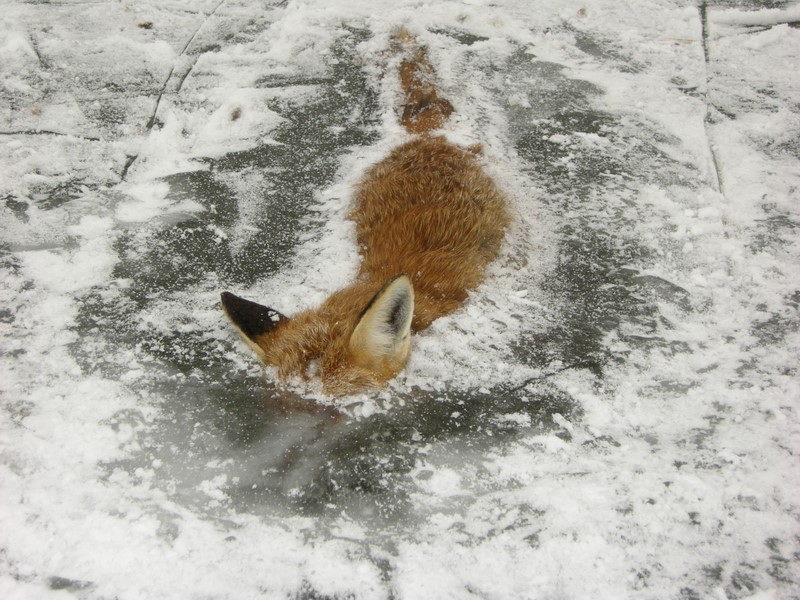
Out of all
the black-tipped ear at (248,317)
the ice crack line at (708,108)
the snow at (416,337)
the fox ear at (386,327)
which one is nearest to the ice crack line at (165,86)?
the snow at (416,337)

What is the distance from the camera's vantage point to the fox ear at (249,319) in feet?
9.09

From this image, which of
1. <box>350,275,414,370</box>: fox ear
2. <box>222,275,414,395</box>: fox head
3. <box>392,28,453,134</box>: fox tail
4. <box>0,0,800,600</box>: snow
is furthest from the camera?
<box>392,28,453,134</box>: fox tail

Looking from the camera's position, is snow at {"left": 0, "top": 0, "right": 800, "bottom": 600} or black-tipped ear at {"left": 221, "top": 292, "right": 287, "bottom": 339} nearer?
snow at {"left": 0, "top": 0, "right": 800, "bottom": 600}

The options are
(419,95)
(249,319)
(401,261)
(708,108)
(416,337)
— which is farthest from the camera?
(419,95)

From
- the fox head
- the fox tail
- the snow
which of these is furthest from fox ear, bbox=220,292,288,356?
Answer: the fox tail

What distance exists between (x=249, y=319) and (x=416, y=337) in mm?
869

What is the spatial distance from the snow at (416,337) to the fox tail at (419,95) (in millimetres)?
150

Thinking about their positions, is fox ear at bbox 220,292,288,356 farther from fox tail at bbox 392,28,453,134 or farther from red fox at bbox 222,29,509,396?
fox tail at bbox 392,28,453,134

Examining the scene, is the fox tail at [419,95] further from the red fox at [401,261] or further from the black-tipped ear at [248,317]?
the black-tipped ear at [248,317]

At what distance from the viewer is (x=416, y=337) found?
119 inches

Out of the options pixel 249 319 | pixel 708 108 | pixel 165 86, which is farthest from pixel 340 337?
pixel 708 108

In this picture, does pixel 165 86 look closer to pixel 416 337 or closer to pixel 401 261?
pixel 401 261

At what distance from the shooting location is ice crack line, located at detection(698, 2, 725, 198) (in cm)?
404

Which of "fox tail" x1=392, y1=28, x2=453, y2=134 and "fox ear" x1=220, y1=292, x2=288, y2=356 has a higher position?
"fox tail" x1=392, y1=28, x2=453, y2=134
